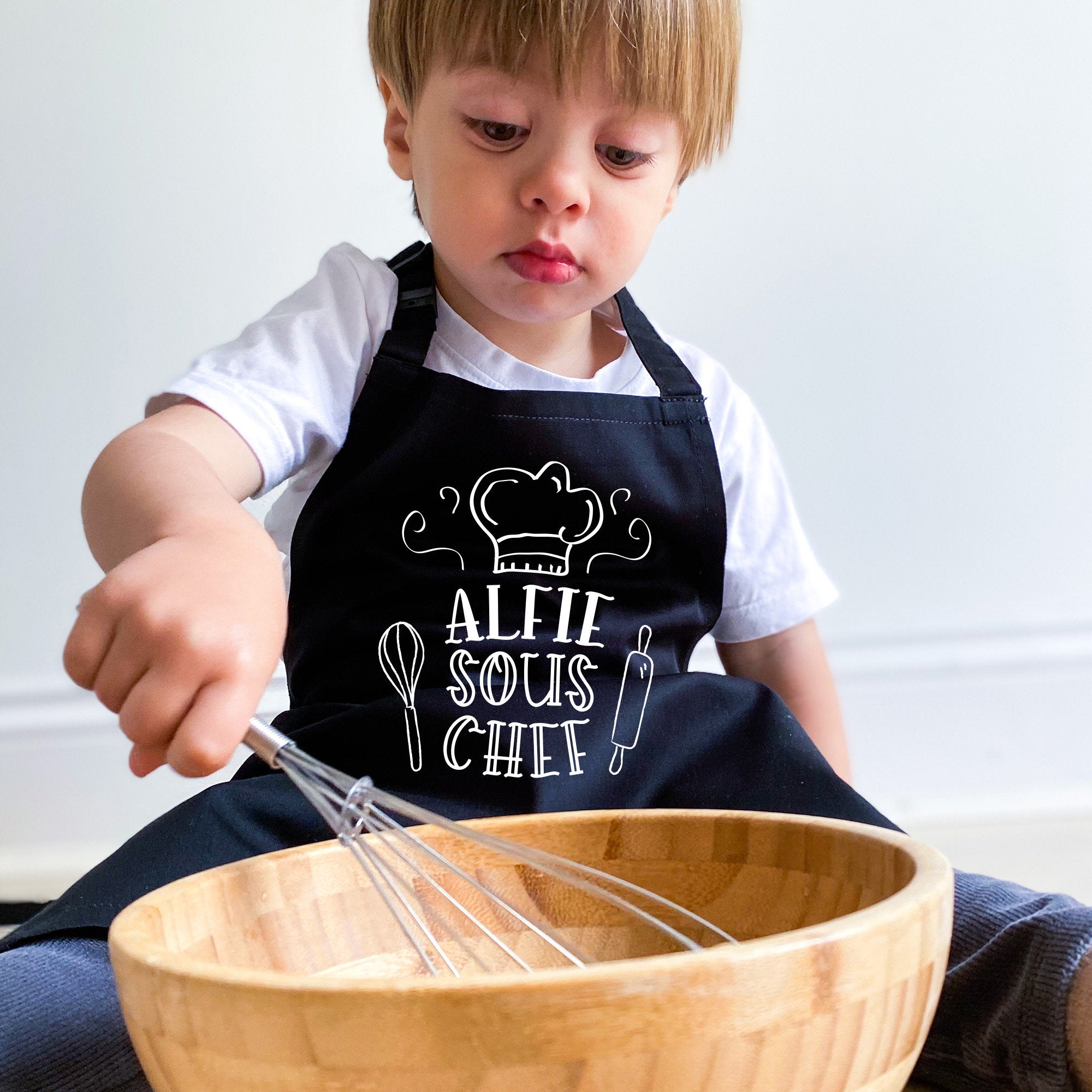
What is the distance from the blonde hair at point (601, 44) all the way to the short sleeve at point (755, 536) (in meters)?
0.16

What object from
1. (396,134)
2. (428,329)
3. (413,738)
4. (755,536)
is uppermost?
(396,134)

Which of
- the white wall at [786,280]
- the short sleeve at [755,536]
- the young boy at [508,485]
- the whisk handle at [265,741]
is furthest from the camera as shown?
the white wall at [786,280]

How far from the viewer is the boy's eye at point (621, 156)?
23.9 inches

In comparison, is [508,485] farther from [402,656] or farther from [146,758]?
[146,758]

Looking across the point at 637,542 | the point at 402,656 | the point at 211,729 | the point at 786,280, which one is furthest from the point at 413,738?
the point at 786,280

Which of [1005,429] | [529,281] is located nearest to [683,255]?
[1005,429]

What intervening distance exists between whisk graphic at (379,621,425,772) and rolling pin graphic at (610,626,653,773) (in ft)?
0.34

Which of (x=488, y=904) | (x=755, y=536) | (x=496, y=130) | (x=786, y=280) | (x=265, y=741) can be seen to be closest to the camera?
(x=265, y=741)

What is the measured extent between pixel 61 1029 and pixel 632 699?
0.30 metres

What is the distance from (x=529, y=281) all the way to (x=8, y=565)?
59cm

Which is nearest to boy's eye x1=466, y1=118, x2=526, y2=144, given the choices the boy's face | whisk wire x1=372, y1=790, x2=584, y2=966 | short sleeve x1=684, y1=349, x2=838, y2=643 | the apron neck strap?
the boy's face

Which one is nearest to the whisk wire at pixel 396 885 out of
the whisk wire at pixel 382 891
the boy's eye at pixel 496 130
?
the whisk wire at pixel 382 891

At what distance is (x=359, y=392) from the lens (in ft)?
2.18

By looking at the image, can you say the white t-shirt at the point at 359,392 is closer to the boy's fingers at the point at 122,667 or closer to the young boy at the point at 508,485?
the young boy at the point at 508,485
